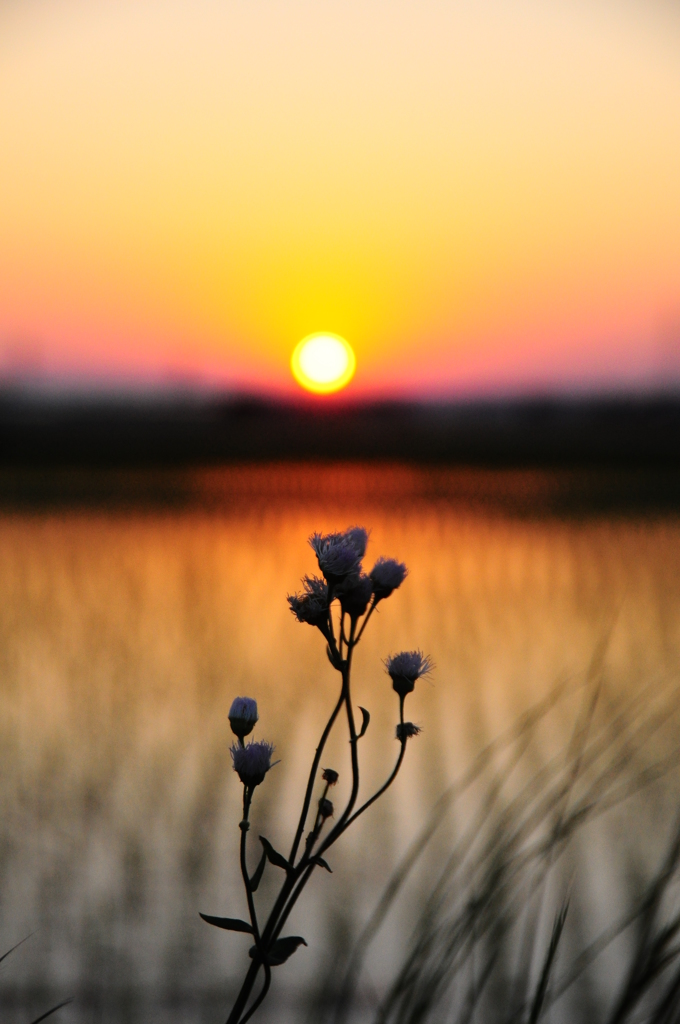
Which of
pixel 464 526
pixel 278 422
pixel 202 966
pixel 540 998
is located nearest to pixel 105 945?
pixel 202 966

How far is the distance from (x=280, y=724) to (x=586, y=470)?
12.6 m

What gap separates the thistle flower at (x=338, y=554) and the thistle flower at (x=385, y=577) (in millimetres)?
77

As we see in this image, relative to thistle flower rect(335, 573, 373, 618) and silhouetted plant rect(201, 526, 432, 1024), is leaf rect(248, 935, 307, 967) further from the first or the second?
thistle flower rect(335, 573, 373, 618)

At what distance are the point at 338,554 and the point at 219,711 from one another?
88.4 inches

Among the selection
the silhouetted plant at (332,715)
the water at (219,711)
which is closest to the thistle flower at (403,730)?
→ the silhouetted plant at (332,715)

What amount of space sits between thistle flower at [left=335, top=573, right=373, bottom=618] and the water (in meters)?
0.67

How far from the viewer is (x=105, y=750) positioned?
9.05ft

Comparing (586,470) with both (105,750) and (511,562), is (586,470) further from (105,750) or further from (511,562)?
(105,750)

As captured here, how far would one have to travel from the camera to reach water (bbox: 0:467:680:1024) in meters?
1.91

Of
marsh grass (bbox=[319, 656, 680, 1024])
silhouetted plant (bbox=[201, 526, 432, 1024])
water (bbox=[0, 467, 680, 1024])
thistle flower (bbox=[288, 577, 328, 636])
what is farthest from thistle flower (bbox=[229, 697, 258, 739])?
water (bbox=[0, 467, 680, 1024])

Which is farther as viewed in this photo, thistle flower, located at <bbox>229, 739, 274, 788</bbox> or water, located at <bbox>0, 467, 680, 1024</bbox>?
water, located at <bbox>0, 467, 680, 1024</bbox>

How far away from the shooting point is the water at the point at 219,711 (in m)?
1.91

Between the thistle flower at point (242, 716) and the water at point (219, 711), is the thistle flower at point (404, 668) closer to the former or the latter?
the thistle flower at point (242, 716)

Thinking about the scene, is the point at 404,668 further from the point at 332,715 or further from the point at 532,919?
the point at 532,919
